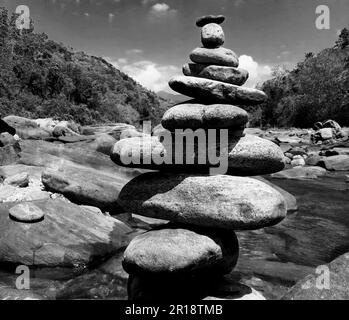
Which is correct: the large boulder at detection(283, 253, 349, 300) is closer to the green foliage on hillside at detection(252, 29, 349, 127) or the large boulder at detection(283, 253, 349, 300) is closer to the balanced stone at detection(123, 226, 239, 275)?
the balanced stone at detection(123, 226, 239, 275)

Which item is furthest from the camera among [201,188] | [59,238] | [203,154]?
[59,238]

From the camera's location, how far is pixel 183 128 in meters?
8.15

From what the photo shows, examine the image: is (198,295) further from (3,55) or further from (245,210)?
(3,55)

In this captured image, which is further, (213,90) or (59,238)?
(59,238)

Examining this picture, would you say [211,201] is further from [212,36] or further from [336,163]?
[336,163]

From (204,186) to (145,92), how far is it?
129340mm

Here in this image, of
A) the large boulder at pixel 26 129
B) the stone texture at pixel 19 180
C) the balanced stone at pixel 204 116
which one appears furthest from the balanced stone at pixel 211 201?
the large boulder at pixel 26 129

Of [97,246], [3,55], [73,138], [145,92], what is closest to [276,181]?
[73,138]

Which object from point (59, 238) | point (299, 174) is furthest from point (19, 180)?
point (299, 174)

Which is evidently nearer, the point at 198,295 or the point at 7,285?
the point at 198,295

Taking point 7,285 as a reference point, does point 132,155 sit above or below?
above

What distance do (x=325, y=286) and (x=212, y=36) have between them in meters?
5.73

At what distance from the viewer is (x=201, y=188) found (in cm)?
761

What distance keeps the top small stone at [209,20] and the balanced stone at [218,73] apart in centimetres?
105
